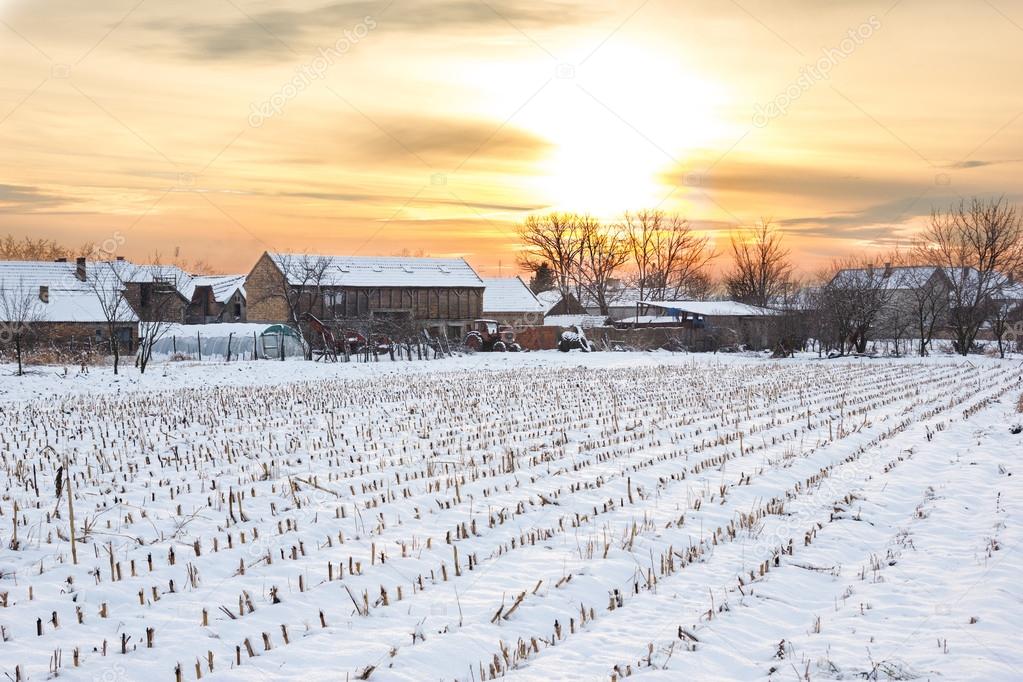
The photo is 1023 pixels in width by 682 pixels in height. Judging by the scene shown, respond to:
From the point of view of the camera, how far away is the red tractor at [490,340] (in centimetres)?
4503

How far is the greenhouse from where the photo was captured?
40.4 metres

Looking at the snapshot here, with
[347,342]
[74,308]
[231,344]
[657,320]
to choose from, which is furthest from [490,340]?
[74,308]

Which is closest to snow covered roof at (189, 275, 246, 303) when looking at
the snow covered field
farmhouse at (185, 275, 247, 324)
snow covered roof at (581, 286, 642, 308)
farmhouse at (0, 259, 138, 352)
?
farmhouse at (185, 275, 247, 324)

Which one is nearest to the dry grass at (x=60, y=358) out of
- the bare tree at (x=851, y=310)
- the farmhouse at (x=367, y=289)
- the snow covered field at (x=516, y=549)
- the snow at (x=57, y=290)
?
the snow at (x=57, y=290)

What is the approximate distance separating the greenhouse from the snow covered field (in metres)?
25.2

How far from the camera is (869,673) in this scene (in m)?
4.70

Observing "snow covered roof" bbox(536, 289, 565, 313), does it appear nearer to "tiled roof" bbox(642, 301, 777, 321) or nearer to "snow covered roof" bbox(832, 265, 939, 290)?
"tiled roof" bbox(642, 301, 777, 321)

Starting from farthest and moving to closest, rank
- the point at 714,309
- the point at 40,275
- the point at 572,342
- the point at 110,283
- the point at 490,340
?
the point at 714,309 → the point at 110,283 → the point at 40,275 → the point at 572,342 → the point at 490,340

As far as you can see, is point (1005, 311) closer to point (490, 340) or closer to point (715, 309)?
point (715, 309)

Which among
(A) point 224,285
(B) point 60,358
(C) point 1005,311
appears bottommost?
(B) point 60,358

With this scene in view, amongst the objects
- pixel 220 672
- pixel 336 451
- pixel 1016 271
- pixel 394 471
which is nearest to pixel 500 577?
pixel 220 672

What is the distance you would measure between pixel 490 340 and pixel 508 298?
2429cm

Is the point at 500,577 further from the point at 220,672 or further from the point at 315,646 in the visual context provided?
the point at 220,672

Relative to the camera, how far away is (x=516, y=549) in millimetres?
7086
